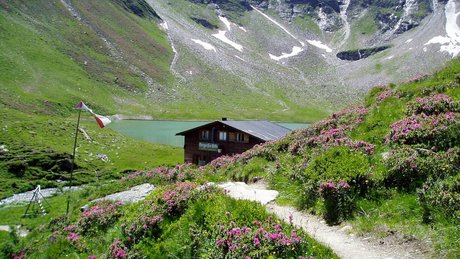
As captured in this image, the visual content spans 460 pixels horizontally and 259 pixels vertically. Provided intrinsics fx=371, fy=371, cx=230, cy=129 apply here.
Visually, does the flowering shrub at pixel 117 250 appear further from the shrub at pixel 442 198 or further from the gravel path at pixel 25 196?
the gravel path at pixel 25 196

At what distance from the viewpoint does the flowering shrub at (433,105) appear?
1294 centimetres

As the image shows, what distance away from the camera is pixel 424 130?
11852 mm

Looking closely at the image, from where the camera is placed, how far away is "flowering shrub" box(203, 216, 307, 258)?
7594 mm

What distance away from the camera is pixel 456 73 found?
638 inches

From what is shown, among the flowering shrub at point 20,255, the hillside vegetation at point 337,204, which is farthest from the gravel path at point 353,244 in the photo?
the flowering shrub at point 20,255

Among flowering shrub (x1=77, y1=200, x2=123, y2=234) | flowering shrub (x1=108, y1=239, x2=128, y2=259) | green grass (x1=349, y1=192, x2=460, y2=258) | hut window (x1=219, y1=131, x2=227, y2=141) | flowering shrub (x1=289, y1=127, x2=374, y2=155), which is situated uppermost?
hut window (x1=219, y1=131, x2=227, y2=141)

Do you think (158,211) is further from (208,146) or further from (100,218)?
(208,146)

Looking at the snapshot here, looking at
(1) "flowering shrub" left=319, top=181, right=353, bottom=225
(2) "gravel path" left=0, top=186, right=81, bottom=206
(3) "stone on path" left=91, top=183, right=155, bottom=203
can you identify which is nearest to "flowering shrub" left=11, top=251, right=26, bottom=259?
(3) "stone on path" left=91, top=183, right=155, bottom=203

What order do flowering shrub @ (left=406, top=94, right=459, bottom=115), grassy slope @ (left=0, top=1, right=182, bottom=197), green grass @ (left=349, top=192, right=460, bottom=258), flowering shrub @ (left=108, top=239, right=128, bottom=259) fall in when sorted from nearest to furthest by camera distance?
green grass @ (left=349, top=192, right=460, bottom=258), flowering shrub @ (left=108, top=239, right=128, bottom=259), flowering shrub @ (left=406, top=94, right=459, bottom=115), grassy slope @ (left=0, top=1, right=182, bottom=197)

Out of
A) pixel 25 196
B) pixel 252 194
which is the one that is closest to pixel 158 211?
pixel 252 194

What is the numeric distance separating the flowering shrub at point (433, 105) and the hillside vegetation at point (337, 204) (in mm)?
35

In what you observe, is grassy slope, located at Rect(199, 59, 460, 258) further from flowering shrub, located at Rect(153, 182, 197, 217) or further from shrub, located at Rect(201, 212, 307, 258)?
flowering shrub, located at Rect(153, 182, 197, 217)

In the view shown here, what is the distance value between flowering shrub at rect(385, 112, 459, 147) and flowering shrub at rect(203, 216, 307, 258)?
6.15 m

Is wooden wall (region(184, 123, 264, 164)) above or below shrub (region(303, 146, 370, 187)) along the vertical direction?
above
